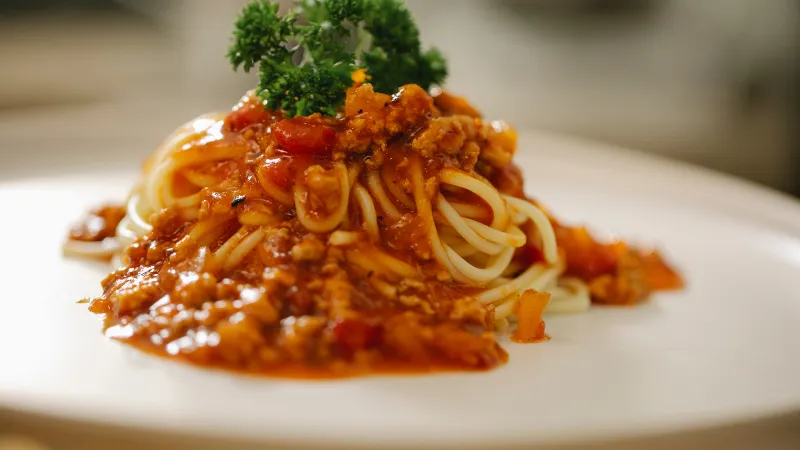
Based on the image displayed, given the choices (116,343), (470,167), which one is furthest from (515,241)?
(116,343)

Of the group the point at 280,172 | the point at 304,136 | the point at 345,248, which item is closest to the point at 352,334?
the point at 345,248

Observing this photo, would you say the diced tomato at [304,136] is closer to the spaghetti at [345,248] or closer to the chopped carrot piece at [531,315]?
the spaghetti at [345,248]

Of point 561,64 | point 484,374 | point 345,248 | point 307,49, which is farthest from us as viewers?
point 561,64

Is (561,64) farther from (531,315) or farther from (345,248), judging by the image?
(345,248)

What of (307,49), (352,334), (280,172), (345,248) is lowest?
(352,334)

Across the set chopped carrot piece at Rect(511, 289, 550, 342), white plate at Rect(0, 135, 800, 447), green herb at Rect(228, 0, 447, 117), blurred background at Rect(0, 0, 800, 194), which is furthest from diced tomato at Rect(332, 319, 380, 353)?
blurred background at Rect(0, 0, 800, 194)

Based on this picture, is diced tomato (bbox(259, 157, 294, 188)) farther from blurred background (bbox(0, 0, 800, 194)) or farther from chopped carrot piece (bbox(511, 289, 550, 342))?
blurred background (bbox(0, 0, 800, 194))
